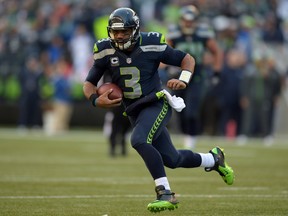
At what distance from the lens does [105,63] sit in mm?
7707

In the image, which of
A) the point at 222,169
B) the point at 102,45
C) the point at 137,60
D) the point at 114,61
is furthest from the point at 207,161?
the point at 102,45

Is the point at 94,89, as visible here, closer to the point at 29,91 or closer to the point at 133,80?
the point at 133,80

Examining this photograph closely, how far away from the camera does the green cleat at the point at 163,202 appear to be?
6.91m

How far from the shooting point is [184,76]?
24.9ft

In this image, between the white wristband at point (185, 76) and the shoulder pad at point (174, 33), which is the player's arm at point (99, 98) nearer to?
the white wristband at point (185, 76)

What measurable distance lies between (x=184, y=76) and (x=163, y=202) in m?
1.17

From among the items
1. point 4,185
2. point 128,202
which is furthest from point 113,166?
point 128,202

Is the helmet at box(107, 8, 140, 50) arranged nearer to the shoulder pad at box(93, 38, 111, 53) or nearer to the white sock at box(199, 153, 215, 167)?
the shoulder pad at box(93, 38, 111, 53)

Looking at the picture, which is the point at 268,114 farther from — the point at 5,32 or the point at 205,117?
the point at 5,32

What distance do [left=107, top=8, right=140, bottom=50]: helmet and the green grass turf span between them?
133 centimetres

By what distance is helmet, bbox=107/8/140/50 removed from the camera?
7434 millimetres

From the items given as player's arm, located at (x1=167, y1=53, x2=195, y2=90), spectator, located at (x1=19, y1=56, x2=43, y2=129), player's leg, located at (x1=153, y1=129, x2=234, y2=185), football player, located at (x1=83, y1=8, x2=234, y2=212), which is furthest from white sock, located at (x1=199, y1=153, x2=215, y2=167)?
spectator, located at (x1=19, y1=56, x2=43, y2=129)

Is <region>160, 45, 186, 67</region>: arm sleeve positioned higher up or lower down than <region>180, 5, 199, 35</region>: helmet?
lower down

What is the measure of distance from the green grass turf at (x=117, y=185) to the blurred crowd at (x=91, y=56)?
15.5 feet
